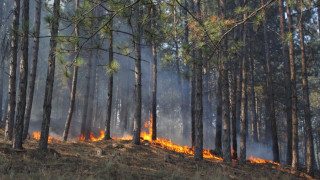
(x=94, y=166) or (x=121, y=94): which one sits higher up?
(x=121, y=94)

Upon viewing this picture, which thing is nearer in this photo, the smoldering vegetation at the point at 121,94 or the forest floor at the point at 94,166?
the forest floor at the point at 94,166

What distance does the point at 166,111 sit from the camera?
43469 millimetres

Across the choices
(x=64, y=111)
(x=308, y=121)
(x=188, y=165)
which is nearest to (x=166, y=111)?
(x=64, y=111)

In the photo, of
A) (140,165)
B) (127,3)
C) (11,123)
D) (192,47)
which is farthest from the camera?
(11,123)

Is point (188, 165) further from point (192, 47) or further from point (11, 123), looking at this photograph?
point (11, 123)

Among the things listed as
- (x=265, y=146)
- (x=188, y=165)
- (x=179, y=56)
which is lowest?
(x=265, y=146)

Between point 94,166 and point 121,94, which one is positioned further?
point 121,94

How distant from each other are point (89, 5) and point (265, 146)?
24657 millimetres

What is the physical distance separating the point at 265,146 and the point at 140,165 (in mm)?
20801

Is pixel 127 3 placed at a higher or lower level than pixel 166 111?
higher

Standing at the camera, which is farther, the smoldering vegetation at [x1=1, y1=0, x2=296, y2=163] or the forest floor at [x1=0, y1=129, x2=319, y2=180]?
the smoldering vegetation at [x1=1, y1=0, x2=296, y2=163]

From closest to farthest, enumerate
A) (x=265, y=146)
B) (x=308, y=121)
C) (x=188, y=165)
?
(x=188, y=165) → (x=308, y=121) → (x=265, y=146)

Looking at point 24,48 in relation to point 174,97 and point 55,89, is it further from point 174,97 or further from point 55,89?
point 174,97

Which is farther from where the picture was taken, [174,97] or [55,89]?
[174,97]
